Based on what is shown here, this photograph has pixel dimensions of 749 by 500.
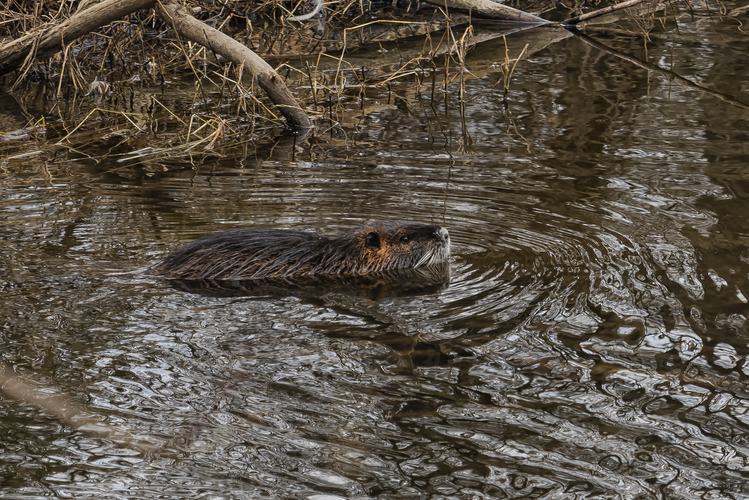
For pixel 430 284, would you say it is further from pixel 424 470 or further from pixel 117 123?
pixel 117 123

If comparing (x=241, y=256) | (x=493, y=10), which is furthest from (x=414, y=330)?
(x=493, y=10)

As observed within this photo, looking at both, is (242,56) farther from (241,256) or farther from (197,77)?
(241,256)

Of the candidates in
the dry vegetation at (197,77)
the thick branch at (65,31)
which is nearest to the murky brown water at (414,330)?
the dry vegetation at (197,77)

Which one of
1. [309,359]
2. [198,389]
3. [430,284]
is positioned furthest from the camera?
[430,284]

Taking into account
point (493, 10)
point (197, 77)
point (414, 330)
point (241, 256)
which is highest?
point (493, 10)

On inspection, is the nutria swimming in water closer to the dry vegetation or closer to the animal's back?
the animal's back

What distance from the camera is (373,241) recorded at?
440 centimetres

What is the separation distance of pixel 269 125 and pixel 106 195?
219 centimetres

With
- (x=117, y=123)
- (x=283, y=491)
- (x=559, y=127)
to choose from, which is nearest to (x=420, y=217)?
(x=559, y=127)

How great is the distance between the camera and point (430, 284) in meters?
4.17

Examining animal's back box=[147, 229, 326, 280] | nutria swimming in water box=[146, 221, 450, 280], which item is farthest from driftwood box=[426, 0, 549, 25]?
animal's back box=[147, 229, 326, 280]

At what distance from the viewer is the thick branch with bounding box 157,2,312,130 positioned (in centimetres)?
688

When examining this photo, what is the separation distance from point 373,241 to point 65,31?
13.9 ft

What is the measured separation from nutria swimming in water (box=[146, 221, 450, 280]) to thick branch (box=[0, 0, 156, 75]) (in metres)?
3.59
